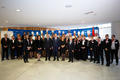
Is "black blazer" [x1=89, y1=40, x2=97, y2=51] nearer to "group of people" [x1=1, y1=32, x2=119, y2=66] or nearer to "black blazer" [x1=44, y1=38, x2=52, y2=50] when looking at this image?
"group of people" [x1=1, y1=32, x2=119, y2=66]

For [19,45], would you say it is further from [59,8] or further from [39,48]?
[59,8]

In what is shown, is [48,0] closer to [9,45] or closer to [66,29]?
[9,45]

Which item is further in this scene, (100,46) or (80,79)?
(100,46)

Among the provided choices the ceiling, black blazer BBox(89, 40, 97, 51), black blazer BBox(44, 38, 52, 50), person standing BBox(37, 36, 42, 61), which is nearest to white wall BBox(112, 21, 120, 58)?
the ceiling

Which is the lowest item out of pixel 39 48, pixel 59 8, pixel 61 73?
pixel 61 73

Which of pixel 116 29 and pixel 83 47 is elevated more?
pixel 116 29

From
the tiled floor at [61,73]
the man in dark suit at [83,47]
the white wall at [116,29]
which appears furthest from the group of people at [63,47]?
the white wall at [116,29]

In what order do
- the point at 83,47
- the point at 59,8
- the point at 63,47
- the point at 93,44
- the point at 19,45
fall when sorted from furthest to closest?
the point at 19,45 < the point at 83,47 < the point at 63,47 < the point at 93,44 < the point at 59,8

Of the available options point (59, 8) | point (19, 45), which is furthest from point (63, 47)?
point (19, 45)

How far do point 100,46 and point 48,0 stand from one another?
372cm

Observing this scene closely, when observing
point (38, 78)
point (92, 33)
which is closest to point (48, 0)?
point (38, 78)

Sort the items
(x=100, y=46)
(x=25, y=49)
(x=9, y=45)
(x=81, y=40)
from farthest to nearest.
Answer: (x=9, y=45)
(x=81, y=40)
(x=25, y=49)
(x=100, y=46)

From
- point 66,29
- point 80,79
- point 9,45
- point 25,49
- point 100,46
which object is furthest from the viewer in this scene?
point 66,29

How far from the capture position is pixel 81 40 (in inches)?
264
